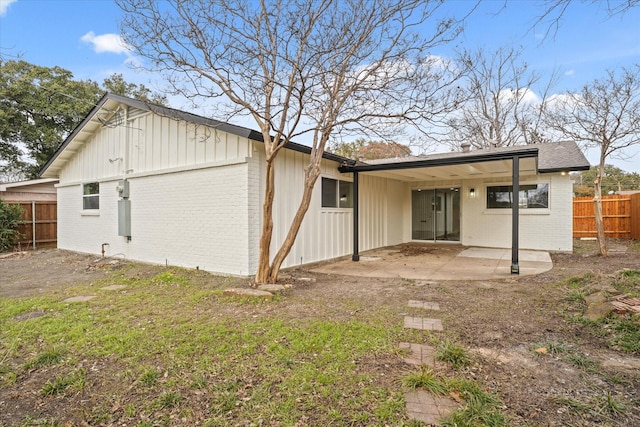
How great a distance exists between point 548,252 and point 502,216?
1735 mm

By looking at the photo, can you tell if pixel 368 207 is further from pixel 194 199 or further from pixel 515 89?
pixel 515 89

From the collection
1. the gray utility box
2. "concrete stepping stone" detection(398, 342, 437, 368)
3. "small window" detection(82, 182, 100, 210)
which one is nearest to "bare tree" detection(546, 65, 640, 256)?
"concrete stepping stone" detection(398, 342, 437, 368)

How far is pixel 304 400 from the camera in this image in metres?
2.34

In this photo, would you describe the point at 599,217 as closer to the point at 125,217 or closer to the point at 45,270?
the point at 125,217

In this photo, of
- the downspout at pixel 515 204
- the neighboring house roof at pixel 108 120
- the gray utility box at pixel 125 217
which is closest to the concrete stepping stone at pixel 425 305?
the downspout at pixel 515 204

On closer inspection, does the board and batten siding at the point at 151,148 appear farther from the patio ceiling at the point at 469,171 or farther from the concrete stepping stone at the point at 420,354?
the concrete stepping stone at the point at 420,354

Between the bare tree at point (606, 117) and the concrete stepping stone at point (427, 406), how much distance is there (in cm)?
876

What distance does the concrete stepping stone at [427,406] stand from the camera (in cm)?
213

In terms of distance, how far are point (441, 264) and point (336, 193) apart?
3.15 m

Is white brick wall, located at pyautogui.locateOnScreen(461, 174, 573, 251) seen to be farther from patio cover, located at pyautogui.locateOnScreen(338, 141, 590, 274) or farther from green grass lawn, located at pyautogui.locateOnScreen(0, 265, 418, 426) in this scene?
green grass lawn, located at pyautogui.locateOnScreen(0, 265, 418, 426)

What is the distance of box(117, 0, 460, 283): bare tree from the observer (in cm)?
534

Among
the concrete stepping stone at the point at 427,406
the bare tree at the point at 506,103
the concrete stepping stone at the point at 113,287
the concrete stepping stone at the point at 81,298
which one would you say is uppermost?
the bare tree at the point at 506,103

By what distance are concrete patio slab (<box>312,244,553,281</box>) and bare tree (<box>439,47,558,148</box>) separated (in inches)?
299

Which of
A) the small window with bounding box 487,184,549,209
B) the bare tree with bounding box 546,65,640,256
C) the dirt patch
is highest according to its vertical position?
the bare tree with bounding box 546,65,640,256
